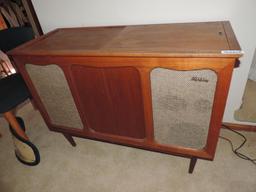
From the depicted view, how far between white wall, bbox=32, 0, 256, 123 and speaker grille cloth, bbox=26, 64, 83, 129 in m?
0.48

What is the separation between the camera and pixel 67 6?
1299 millimetres

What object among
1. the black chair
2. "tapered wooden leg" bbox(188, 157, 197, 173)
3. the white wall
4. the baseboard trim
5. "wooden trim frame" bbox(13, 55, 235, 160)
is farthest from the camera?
the baseboard trim

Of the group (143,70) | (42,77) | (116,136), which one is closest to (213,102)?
(143,70)

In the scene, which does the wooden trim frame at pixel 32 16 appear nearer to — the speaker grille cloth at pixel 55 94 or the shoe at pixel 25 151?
the speaker grille cloth at pixel 55 94

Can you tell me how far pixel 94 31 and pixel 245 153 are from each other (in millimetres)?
1364

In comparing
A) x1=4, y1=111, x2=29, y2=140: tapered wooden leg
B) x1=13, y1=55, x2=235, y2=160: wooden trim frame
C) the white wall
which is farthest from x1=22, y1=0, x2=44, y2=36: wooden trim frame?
x1=4, y1=111, x2=29, y2=140: tapered wooden leg

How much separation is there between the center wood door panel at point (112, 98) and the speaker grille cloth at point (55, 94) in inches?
3.4

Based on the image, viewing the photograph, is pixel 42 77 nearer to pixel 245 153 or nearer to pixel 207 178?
pixel 207 178

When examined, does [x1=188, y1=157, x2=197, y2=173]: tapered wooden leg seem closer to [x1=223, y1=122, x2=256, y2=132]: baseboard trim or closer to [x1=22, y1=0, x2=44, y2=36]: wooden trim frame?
[x1=223, y1=122, x2=256, y2=132]: baseboard trim

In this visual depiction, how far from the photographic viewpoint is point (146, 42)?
3.02 ft

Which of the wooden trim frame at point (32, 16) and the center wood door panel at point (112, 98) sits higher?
the wooden trim frame at point (32, 16)

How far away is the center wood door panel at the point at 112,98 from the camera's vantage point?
94 cm

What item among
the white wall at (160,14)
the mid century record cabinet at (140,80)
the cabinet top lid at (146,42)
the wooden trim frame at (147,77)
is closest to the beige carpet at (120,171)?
the mid century record cabinet at (140,80)

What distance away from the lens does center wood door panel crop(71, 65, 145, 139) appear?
944 millimetres
